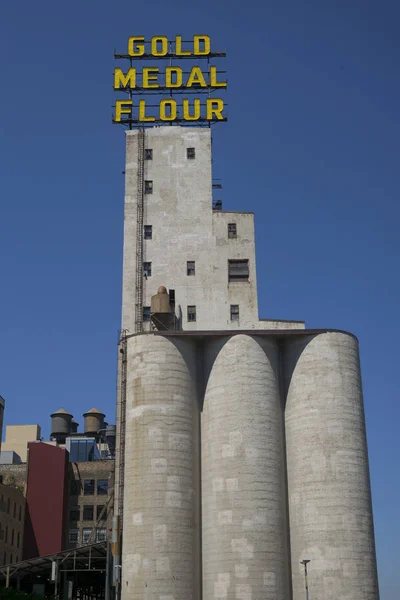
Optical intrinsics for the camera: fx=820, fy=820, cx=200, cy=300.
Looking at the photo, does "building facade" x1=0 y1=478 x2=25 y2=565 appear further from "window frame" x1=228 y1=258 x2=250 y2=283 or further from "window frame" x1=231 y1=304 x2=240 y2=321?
"window frame" x1=228 y1=258 x2=250 y2=283

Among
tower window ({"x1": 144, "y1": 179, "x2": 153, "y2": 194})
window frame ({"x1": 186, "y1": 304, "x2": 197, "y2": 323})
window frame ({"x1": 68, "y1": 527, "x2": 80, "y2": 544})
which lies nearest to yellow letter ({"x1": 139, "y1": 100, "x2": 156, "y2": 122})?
tower window ({"x1": 144, "y1": 179, "x2": 153, "y2": 194})

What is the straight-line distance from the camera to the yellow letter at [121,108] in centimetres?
9369

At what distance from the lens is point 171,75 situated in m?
96.1

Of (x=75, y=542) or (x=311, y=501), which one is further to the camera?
(x=75, y=542)

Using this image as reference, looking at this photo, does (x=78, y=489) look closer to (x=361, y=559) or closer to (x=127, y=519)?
(x=127, y=519)

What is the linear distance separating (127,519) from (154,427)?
25.7 feet

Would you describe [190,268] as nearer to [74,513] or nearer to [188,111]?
[188,111]

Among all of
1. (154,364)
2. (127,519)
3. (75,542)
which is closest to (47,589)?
(75,542)

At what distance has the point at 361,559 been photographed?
65.9 metres

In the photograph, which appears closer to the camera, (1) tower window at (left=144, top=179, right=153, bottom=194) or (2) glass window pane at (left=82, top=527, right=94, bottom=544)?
(1) tower window at (left=144, top=179, right=153, bottom=194)

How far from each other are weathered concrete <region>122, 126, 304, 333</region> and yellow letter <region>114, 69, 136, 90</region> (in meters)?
7.06

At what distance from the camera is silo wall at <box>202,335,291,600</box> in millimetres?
65125

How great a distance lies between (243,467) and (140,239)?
29990mm

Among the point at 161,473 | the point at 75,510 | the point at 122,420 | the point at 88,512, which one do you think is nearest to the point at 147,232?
the point at 122,420
